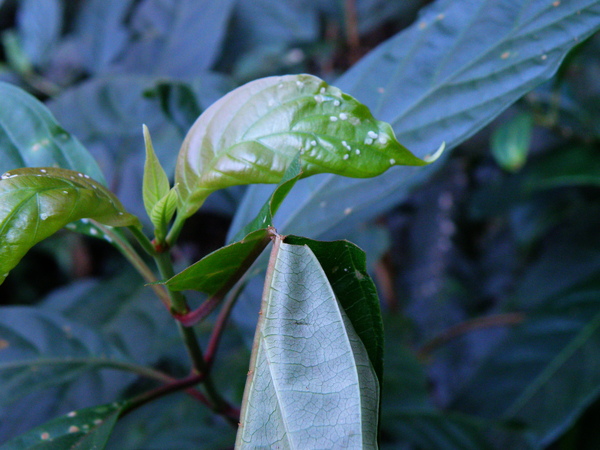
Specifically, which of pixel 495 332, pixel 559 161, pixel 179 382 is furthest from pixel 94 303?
pixel 495 332

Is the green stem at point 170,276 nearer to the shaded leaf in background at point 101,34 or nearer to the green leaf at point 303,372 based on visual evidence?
the green leaf at point 303,372

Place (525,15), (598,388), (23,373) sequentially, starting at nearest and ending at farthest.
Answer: (525,15), (23,373), (598,388)

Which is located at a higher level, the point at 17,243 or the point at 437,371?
the point at 17,243

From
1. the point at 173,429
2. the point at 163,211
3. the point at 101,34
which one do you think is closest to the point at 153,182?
the point at 163,211

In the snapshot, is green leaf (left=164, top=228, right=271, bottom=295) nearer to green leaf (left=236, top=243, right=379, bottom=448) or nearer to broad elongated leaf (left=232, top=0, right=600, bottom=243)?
green leaf (left=236, top=243, right=379, bottom=448)

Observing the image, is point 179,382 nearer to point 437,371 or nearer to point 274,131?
point 274,131
